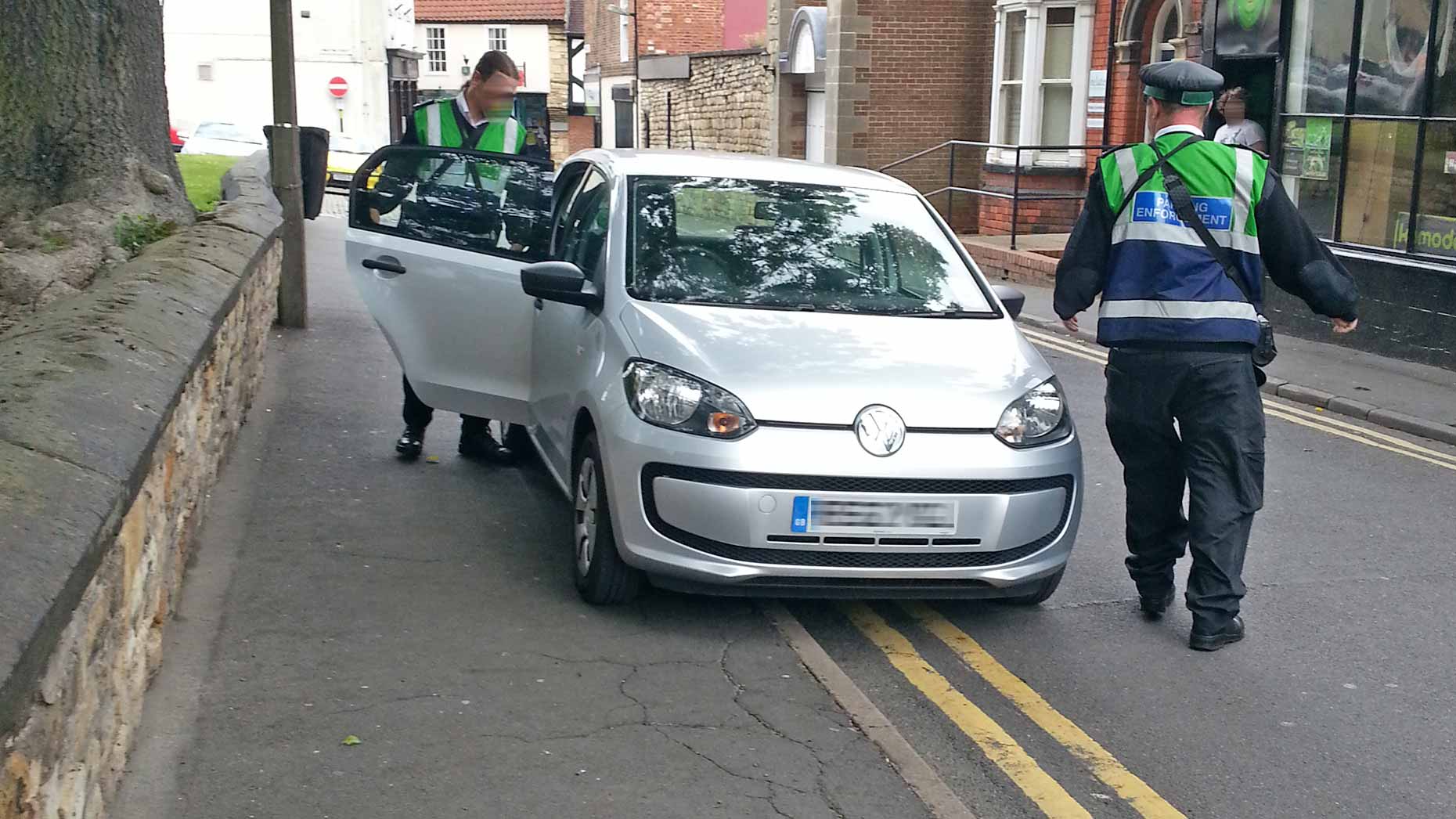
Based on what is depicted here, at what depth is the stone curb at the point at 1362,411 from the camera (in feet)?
32.8

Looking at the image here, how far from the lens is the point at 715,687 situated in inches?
195

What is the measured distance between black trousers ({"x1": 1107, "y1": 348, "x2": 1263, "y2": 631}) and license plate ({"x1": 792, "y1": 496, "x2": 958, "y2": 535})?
2.97 ft

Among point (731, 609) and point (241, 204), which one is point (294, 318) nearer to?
point (241, 204)

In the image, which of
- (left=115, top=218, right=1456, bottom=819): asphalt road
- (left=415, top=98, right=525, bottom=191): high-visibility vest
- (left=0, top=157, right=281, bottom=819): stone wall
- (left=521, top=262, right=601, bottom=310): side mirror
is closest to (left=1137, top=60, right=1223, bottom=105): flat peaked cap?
(left=115, top=218, right=1456, bottom=819): asphalt road

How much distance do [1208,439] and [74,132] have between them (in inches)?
219

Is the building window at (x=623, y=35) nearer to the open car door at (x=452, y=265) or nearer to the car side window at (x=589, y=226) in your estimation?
the open car door at (x=452, y=265)

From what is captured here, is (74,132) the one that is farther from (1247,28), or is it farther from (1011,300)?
(1247,28)

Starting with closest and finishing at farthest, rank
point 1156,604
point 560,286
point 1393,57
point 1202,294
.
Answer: point 1202,294 < point 1156,604 < point 560,286 < point 1393,57

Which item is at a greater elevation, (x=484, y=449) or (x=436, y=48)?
(x=436, y=48)

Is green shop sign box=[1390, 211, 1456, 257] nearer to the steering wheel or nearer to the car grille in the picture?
the steering wheel

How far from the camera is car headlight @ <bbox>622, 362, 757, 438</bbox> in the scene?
5.16 metres

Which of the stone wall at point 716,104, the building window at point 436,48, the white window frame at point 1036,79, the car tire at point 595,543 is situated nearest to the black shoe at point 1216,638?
the car tire at point 595,543

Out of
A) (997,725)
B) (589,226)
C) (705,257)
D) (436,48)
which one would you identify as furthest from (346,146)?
(436,48)

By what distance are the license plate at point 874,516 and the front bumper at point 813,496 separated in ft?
0.07
